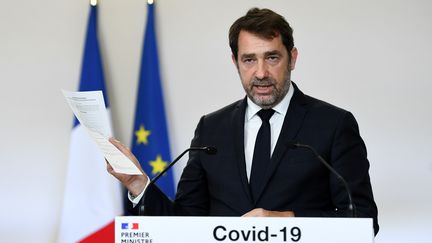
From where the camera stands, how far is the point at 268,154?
267 centimetres

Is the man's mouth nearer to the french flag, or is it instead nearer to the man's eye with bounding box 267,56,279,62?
the man's eye with bounding box 267,56,279,62

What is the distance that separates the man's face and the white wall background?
74.4 inches

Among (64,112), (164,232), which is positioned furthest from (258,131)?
(64,112)

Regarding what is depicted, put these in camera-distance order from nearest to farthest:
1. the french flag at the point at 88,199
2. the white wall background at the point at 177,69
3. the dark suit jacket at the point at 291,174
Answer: the dark suit jacket at the point at 291,174, the french flag at the point at 88,199, the white wall background at the point at 177,69

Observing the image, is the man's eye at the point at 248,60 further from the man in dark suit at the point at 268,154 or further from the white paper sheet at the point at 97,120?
the white paper sheet at the point at 97,120

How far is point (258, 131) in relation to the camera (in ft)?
9.02

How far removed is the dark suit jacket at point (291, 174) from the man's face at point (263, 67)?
0.35ft

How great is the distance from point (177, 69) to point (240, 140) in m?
2.03

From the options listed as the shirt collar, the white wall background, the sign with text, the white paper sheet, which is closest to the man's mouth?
the shirt collar

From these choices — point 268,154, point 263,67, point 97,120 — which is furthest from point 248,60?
point 97,120

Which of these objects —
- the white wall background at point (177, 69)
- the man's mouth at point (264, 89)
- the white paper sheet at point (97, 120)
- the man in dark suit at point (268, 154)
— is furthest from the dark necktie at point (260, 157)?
the white wall background at point (177, 69)

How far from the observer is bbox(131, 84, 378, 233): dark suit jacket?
256 centimetres

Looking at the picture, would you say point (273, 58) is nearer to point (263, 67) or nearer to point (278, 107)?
point (263, 67)

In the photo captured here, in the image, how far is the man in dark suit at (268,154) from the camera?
2574 millimetres
